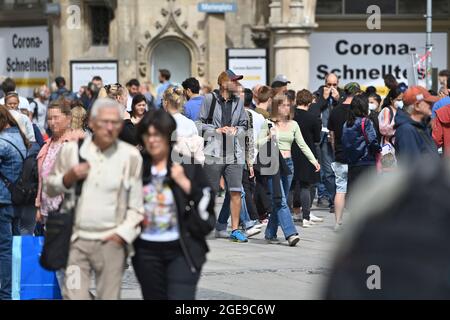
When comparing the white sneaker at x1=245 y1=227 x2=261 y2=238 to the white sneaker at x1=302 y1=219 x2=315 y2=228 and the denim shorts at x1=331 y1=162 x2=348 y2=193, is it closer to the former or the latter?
the denim shorts at x1=331 y1=162 x2=348 y2=193

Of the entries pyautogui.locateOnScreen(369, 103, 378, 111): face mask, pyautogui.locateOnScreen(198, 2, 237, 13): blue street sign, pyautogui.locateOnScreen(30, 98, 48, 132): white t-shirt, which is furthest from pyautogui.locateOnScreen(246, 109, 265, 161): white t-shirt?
pyautogui.locateOnScreen(198, 2, 237, 13): blue street sign

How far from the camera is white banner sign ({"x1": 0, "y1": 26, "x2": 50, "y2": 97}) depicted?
30.6 m

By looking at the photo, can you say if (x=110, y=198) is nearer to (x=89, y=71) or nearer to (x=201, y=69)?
(x=89, y=71)

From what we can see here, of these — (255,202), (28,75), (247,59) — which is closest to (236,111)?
(255,202)

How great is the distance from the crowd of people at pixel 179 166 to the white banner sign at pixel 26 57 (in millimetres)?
11848

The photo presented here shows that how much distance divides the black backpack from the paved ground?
1.12 m

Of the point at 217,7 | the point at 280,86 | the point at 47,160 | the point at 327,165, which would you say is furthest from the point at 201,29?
the point at 47,160

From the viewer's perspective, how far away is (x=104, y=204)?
7.03 meters

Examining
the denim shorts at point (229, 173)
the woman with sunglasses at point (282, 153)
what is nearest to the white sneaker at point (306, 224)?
the woman with sunglasses at point (282, 153)

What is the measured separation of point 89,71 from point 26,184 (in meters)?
17.3

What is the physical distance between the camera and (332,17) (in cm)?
2861

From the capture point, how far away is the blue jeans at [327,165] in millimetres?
17797

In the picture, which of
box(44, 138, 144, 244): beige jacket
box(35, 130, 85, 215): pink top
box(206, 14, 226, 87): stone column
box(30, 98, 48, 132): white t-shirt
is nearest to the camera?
box(44, 138, 144, 244): beige jacket

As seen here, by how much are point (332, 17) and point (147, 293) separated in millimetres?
22314
